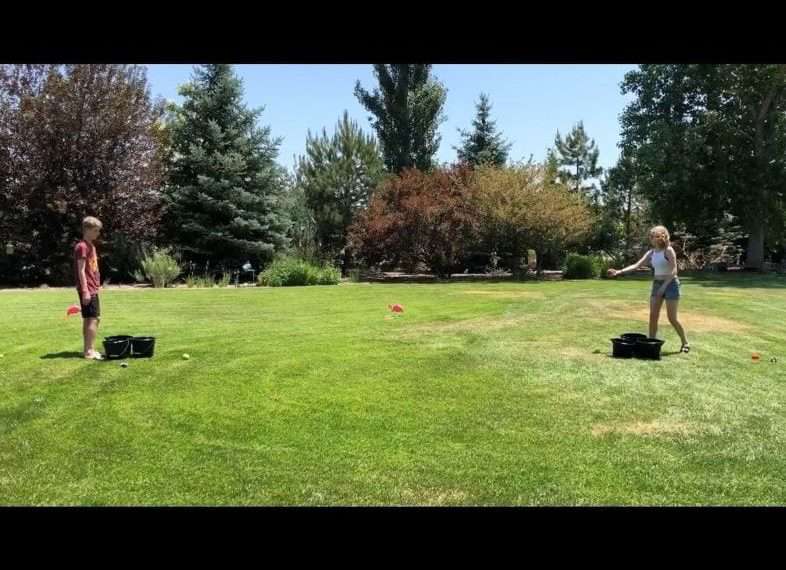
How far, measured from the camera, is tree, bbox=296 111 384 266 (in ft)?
84.8

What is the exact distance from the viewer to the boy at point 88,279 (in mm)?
6562

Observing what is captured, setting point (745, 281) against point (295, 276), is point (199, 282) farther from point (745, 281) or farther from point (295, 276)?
point (745, 281)

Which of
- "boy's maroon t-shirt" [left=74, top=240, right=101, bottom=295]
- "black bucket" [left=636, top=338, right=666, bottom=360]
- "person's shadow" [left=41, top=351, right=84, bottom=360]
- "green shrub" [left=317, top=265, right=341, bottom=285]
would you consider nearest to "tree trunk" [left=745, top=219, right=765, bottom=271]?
"green shrub" [left=317, top=265, right=341, bottom=285]

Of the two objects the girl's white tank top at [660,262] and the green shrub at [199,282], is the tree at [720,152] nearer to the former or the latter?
the green shrub at [199,282]

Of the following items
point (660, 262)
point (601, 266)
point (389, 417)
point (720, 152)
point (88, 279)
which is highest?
point (720, 152)

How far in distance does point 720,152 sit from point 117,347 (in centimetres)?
2350

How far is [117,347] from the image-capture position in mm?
6727

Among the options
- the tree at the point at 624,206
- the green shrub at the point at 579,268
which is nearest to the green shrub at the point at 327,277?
the green shrub at the point at 579,268

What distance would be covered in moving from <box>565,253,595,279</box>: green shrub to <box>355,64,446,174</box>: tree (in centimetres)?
1130

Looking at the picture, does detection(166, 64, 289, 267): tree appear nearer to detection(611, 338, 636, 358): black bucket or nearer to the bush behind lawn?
the bush behind lawn

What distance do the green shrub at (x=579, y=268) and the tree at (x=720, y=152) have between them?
5.40 meters

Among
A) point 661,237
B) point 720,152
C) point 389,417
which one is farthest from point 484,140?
point 389,417
